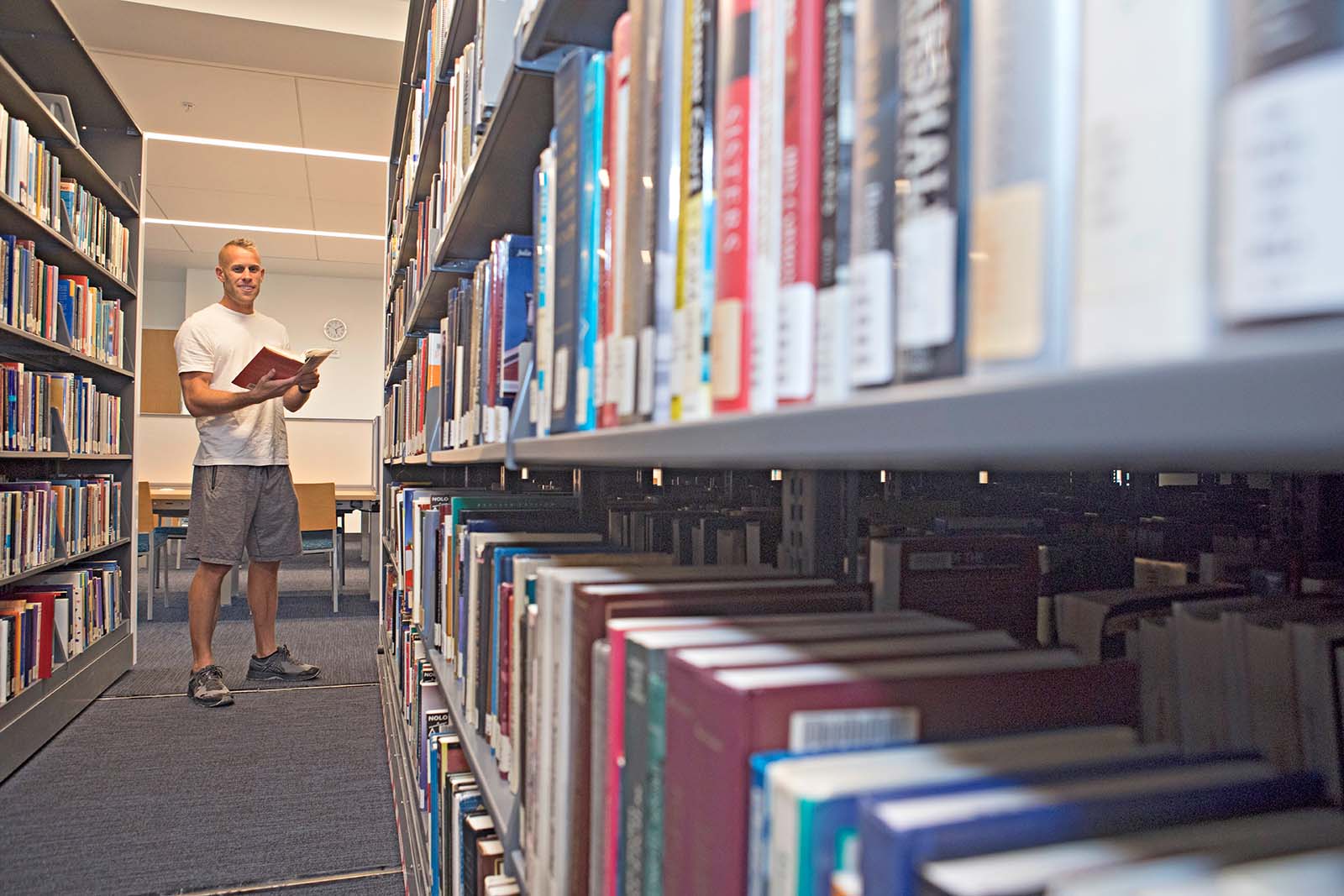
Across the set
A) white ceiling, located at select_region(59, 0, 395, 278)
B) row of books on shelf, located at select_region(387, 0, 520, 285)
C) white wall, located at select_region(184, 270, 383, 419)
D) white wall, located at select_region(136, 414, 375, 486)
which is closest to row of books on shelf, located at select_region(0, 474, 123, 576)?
row of books on shelf, located at select_region(387, 0, 520, 285)

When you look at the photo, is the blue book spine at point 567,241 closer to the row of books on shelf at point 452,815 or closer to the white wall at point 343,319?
the row of books on shelf at point 452,815

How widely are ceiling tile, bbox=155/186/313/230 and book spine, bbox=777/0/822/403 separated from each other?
6.78m

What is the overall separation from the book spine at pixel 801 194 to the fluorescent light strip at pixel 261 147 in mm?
5843

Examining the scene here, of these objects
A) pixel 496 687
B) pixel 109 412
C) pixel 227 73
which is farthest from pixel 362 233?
pixel 496 687

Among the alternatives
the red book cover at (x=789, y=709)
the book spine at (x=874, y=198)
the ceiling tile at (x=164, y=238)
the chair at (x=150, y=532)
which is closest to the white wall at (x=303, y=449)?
the ceiling tile at (x=164, y=238)

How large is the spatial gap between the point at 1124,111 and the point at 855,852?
0.28m

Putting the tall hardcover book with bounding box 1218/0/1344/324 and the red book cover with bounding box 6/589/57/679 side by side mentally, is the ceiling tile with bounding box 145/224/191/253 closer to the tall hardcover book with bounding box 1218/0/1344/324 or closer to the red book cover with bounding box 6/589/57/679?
the red book cover with bounding box 6/589/57/679

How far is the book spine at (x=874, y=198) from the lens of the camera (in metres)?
0.32

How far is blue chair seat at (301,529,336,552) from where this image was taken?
17.3 ft

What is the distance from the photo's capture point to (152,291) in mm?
8664

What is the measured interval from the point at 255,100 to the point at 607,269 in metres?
5.05

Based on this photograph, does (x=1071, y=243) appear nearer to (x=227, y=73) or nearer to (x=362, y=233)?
(x=227, y=73)

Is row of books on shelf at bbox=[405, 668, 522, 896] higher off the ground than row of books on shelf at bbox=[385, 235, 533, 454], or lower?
lower

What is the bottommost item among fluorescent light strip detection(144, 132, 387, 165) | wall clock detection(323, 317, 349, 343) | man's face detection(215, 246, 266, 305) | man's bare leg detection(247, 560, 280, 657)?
A: man's bare leg detection(247, 560, 280, 657)
